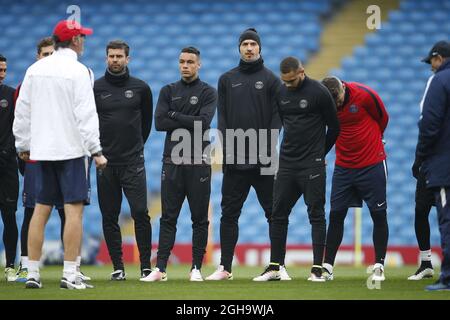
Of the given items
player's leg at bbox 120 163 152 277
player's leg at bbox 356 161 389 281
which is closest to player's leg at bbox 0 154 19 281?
player's leg at bbox 120 163 152 277

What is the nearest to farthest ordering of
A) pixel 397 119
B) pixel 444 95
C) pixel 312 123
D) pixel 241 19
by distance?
pixel 444 95 → pixel 312 123 → pixel 397 119 → pixel 241 19

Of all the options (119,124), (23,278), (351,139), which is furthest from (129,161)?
(351,139)

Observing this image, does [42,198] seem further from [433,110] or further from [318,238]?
[433,110]

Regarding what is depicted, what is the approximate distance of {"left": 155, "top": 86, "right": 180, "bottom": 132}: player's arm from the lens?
28.3 feet

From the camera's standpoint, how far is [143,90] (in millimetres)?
8750

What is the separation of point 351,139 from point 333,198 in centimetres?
59

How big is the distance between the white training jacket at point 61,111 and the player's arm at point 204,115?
4.78 ft

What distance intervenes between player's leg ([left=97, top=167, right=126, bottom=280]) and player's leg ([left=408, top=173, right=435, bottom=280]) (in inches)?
111

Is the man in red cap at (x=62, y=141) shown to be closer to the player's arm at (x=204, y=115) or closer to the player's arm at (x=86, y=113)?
the player's arm at (x=86, y=113)

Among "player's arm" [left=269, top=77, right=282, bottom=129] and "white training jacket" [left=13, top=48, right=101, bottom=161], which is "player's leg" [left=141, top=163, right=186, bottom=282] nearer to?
"player's arm" [left=269, top=77, right=282, bottom=129]

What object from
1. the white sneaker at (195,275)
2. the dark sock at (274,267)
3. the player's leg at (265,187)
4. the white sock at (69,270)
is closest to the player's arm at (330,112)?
the player's leg at (265,187)

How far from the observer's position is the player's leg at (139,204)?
868 centimetres
